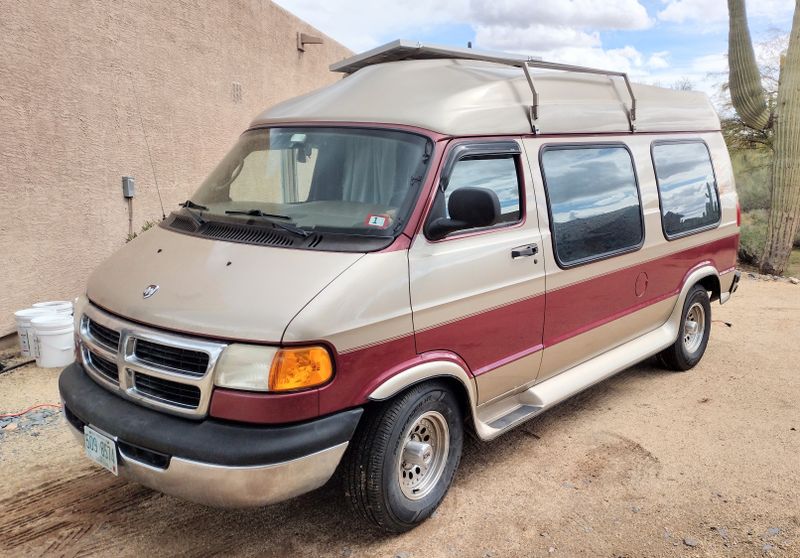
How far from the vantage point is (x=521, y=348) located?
4.01 meters

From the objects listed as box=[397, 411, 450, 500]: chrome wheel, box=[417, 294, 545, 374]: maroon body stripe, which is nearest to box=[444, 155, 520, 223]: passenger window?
box=[417, 294, 545, 374]: maroon body stripe

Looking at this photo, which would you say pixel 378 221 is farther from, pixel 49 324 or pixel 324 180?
pixel 49 324

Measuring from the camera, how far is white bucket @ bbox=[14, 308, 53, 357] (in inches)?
225

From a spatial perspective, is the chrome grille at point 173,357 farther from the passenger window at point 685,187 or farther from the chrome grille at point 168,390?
the passenger window at point 685,187

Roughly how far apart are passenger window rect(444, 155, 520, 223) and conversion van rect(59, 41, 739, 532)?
0.01 metres

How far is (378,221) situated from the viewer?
335cm

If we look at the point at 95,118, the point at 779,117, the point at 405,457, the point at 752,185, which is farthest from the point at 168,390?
the point at 752,185

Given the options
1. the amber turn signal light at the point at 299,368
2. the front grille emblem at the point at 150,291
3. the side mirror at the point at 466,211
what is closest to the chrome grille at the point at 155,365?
the front grille emblem at the point at 150,291

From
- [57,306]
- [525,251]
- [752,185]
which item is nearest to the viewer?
[525,251]

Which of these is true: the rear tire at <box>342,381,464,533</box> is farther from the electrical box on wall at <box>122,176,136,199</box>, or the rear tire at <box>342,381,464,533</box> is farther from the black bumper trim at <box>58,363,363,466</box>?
the electrical box on wall at <box>122,176,136,199</box>

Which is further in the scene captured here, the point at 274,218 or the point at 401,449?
the point at 274,218

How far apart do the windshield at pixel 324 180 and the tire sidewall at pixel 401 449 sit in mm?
883

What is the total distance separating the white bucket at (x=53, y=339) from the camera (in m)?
5.65

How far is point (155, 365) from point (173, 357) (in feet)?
0.39
